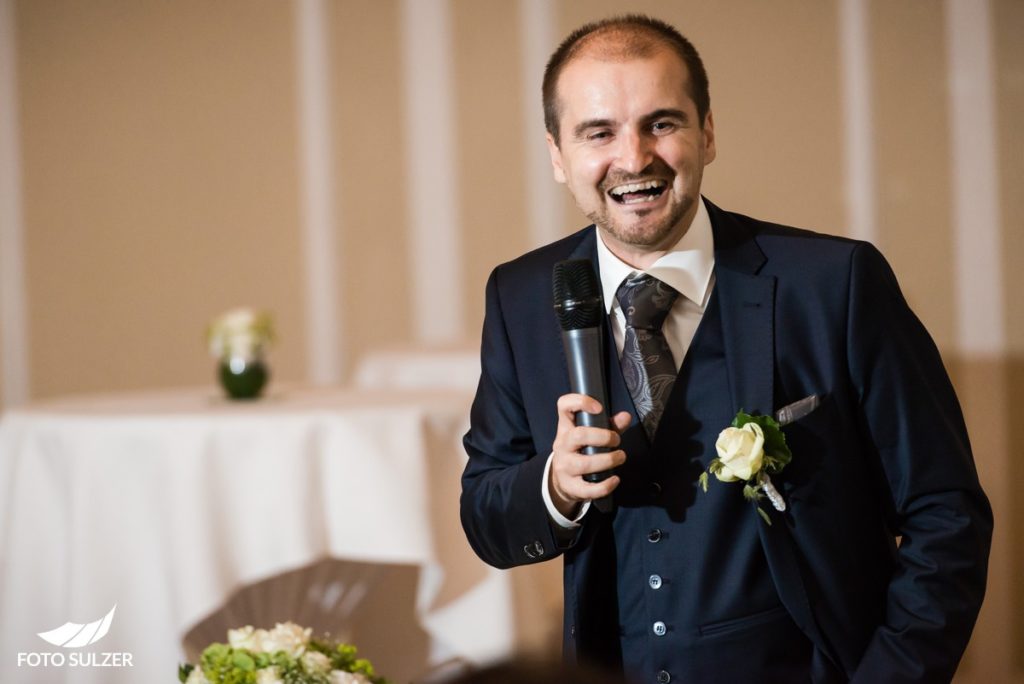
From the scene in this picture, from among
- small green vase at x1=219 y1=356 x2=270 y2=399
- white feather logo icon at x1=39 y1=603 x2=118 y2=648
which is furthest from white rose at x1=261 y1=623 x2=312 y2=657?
small green vase at x1=219 y1=356 x2=270 y2=399

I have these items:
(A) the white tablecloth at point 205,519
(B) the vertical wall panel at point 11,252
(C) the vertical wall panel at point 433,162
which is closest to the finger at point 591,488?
(A) the white tablecloth at point 205,519

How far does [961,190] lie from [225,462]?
10.0 feet

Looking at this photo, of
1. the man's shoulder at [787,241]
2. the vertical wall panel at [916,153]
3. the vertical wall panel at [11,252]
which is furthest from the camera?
the vertical wall panel at [11,252]

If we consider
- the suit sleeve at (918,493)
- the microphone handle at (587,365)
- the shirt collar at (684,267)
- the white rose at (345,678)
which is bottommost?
the white rose at (345,678)

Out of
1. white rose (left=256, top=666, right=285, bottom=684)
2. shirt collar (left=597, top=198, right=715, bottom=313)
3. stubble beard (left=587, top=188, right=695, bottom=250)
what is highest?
stubble beard (left=587, top=188, right=695, bottom=250)

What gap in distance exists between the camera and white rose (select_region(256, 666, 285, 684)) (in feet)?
5.31

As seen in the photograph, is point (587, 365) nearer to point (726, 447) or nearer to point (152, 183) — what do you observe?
point (726, 447)

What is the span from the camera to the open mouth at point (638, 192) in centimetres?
160

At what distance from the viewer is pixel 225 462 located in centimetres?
334

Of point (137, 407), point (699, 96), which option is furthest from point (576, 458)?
point (137, 407)

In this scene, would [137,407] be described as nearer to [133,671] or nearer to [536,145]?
[133,671]

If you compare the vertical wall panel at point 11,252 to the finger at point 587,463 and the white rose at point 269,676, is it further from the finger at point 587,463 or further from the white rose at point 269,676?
the finger at point 587,463

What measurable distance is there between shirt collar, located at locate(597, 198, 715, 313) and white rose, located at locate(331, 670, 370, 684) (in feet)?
2.20

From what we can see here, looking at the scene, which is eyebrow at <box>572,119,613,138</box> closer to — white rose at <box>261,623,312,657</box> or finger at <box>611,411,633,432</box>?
finger at <box>611,411,633,432</box>
